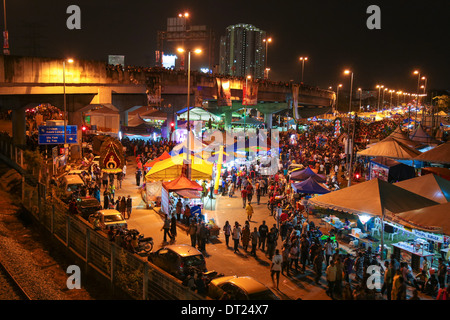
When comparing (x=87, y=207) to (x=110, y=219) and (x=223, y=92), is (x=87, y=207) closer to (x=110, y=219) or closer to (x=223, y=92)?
(x=110, y=219)

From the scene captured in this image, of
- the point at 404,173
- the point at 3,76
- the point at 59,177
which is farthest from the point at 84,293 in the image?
the point at 3,76

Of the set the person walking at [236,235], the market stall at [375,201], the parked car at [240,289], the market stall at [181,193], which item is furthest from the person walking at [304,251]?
the market stall at [181,193]

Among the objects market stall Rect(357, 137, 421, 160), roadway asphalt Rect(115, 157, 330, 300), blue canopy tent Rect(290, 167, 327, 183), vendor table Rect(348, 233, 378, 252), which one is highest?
market stall Rect(357, 137, 421, 160)

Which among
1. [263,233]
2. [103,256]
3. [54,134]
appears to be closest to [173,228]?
[263,233]

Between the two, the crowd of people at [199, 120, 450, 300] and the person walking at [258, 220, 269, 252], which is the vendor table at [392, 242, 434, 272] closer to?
the crowd of people at [199, 120, 450, 300]

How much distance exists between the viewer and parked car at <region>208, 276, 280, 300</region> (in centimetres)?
912

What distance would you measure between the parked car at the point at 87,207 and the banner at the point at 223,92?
24726mm

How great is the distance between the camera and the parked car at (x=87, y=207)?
58.5 ft

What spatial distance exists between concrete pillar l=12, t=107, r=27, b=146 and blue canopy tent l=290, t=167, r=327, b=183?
25.1 meters

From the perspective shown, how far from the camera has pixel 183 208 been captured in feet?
62.8

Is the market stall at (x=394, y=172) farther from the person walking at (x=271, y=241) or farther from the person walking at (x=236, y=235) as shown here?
the person walking at (x=236, y=235)

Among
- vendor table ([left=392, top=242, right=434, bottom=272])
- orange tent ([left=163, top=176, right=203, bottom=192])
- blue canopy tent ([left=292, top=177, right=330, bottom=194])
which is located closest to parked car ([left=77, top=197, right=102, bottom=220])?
orange tent ([left=163, top=176, right=203, bottom=192])
